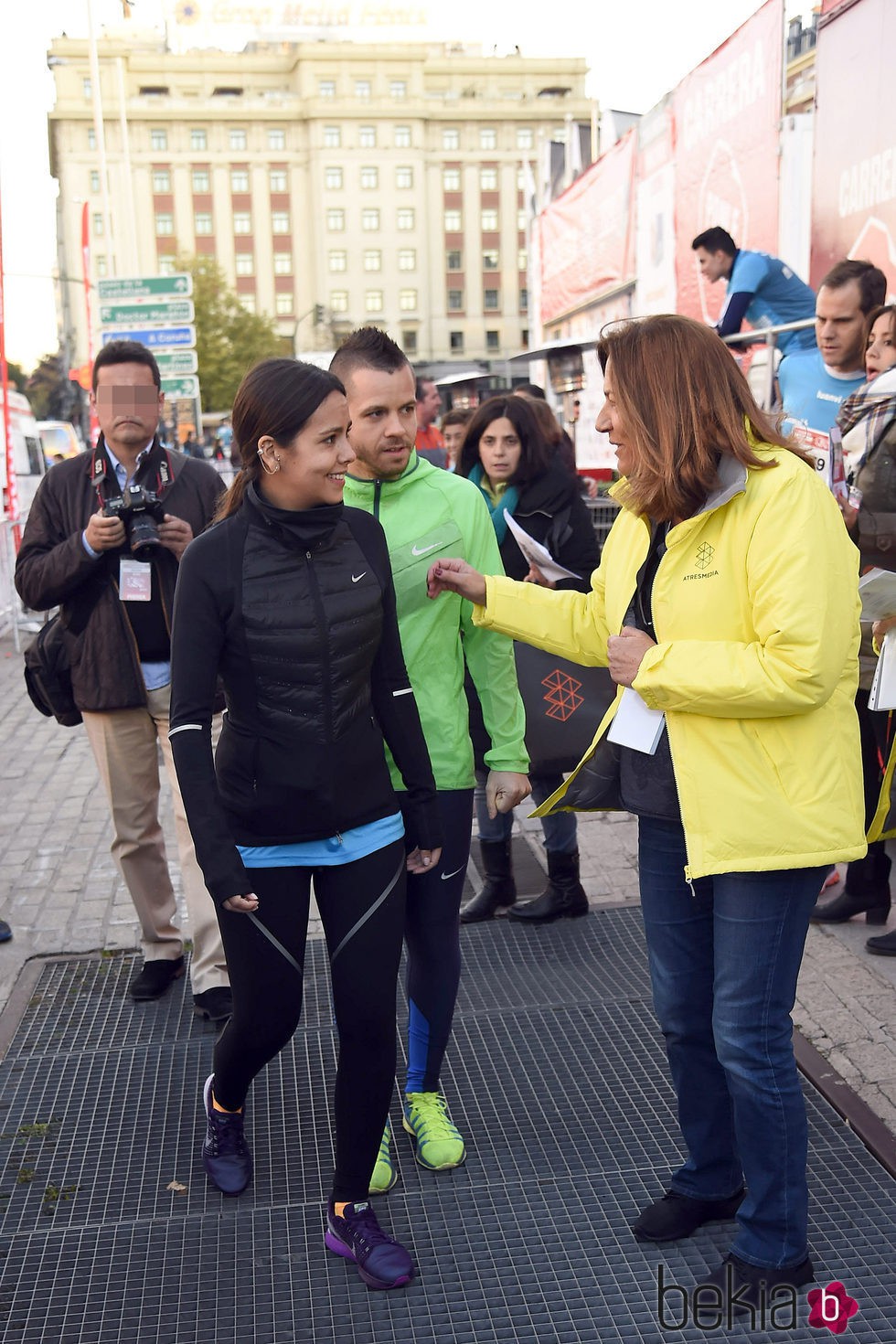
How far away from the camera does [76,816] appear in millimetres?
6984

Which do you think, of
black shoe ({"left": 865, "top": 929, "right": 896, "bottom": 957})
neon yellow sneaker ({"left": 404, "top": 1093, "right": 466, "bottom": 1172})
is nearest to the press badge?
neon yellow sneaker ({"left": 404, "top": 1093, "right": 466, "bottom": 1172})

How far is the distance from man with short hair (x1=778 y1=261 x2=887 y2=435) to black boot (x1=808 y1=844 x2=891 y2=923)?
5.56 ft

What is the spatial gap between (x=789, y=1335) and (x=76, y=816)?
17.1 feet

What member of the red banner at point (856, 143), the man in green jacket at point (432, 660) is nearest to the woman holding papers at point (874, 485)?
the man in green jacket at point (432, 660)

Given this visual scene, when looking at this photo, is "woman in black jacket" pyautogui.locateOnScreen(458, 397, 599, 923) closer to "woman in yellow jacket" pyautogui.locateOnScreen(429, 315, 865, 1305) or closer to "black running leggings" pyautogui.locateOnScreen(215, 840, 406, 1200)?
"black running leggings" pyautogui.locateOnScreen(215, 840, 406, 1200)

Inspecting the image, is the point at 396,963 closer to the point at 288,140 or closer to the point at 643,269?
the point at 643,269

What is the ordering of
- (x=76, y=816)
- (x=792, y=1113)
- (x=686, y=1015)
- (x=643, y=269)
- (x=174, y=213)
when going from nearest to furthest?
1. (x=792, y=1113)
2. (x=686, y=1015)
3. (x=76, y=816)
4. (x=643, y=269)
5. (x=174, y=213)

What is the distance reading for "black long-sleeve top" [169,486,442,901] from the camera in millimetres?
2766

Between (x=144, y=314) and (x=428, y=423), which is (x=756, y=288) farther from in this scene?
(x=144, y=314)

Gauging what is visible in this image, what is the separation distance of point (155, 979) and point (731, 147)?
25.4ft

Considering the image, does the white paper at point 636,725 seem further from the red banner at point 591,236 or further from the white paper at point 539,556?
the red banner at point 591,236

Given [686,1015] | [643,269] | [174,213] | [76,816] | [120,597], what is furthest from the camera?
[174,213]

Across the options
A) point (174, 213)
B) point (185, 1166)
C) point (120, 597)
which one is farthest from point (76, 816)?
point (174, 213)

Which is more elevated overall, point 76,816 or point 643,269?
point 643,269
